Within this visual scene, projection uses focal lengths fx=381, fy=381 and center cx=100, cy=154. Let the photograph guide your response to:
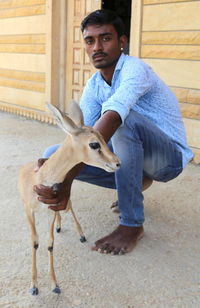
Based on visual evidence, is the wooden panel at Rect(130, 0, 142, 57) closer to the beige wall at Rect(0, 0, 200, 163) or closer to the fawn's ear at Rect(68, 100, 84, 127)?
the beige wall at Rect(0, 0, 200, 163)

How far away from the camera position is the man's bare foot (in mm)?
2664

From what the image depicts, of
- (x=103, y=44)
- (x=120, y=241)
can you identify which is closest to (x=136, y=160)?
(x=120, y=241)

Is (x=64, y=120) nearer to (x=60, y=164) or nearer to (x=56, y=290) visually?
(x=60, y=164)

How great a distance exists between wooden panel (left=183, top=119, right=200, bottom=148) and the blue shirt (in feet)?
6.14

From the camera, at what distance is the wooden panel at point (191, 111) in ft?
15.5

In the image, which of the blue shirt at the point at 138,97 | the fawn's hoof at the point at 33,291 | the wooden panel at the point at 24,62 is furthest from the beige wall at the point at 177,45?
the fawn's hoof at the point at 33,291

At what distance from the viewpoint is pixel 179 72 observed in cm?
481

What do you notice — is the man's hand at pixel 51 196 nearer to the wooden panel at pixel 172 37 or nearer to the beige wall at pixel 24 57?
the wooden panel at pixel 172 37

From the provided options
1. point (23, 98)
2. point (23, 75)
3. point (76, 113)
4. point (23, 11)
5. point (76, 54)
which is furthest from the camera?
point (23, 98)

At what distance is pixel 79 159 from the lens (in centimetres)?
201

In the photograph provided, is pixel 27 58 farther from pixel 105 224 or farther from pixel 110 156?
pixel 110 156

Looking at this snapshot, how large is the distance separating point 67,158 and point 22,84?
6258 millimetres

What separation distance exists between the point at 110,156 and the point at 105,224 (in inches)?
52.8

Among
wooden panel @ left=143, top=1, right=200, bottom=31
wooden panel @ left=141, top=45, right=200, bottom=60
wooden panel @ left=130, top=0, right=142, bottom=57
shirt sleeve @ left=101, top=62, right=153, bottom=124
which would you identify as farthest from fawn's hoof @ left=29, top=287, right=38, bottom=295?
wooden panel @ left=130, top=0, right=142, bottom=57
